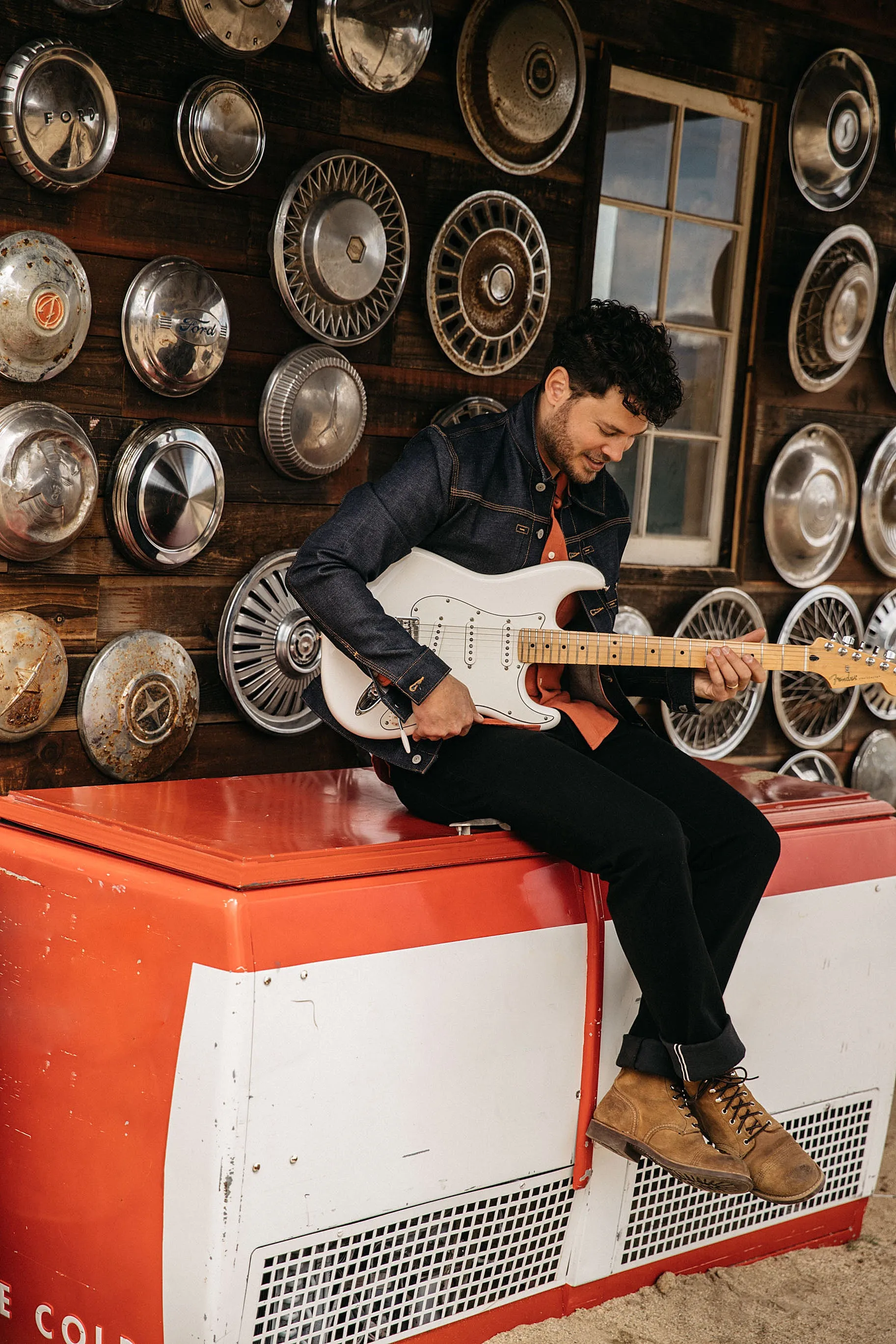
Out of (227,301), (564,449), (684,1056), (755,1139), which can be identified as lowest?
(755,1139)

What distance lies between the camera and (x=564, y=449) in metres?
2.35

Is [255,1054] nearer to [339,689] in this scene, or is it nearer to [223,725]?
[339,689]

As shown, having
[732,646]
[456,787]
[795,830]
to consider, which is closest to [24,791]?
[456,787]

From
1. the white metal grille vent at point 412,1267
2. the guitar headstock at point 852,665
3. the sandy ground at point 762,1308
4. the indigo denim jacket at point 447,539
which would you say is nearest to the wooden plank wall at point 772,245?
the indigo denim jacket at point 447,539

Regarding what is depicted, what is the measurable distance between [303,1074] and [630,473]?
2.15m

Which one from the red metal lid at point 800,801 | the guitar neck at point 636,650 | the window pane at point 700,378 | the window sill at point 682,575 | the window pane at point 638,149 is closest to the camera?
the guitar neck at point 636,650

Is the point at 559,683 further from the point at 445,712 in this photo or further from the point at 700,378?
the point at 700,378

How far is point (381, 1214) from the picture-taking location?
191 cm

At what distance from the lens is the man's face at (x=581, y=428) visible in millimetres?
2316

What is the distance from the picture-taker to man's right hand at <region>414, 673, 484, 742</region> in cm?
212

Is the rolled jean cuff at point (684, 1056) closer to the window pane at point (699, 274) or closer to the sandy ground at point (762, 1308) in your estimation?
the sandy ground at point (762, 1308)

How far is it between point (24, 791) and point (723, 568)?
208cm

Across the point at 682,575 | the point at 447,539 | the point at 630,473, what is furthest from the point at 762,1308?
the point at 630,473

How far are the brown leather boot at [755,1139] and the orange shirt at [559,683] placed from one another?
622 mm
